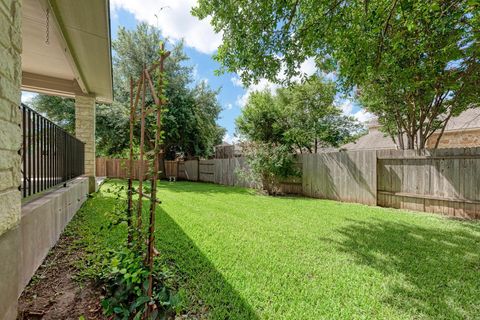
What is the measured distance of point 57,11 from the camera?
3094mm

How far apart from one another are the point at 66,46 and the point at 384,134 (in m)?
11.6

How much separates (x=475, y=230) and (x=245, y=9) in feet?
18.0

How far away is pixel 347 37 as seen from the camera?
3.89 metres

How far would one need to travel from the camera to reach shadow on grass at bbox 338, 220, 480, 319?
6.73 feet

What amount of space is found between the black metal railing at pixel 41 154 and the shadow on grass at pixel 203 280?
1.66m

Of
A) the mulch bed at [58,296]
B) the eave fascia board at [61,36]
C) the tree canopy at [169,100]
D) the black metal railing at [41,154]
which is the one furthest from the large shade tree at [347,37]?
the tree canopy at [169,100]

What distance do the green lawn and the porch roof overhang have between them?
249cm

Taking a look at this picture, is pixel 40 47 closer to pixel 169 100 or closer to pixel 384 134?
pixel 169 100

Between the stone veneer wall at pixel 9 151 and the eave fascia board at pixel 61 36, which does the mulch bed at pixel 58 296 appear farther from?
the eave fascia board at pixel 61 36

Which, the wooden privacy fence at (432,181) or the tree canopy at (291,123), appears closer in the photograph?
the wooden privacy fence at (432,181)

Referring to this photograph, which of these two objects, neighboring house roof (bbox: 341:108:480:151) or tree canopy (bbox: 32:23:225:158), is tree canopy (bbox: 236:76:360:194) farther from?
tree canopy (bbox: 32:23:225:158)

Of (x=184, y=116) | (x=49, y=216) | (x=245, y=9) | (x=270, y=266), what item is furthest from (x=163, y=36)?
(x=270, y=266)

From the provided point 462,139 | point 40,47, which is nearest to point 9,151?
point 40,47

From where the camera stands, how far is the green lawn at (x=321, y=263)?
2.00 metres
